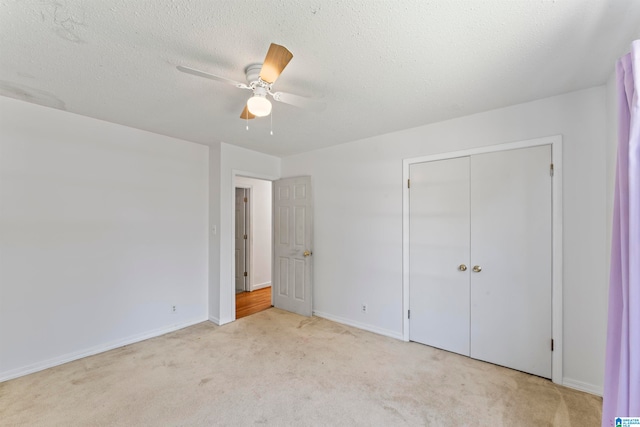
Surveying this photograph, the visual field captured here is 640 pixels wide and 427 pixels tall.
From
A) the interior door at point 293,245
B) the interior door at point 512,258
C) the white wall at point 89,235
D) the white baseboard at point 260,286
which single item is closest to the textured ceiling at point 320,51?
the white wall at point 89,235

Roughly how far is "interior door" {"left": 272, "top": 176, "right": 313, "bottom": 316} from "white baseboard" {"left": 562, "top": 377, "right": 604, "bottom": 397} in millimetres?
2725

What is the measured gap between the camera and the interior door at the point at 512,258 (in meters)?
2.37

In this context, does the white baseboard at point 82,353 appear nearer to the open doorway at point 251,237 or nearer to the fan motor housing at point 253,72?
the open doorway at point 251,237

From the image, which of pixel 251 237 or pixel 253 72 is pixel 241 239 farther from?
pixel 253 72

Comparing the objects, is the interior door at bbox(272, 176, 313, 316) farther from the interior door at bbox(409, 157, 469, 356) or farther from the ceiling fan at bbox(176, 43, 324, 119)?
the ceiling fan at bbox(176, 43, 324, 119)

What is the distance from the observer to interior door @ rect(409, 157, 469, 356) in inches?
109

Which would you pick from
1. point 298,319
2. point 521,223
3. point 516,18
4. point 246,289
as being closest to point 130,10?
point 516,18

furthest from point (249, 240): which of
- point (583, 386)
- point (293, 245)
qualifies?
point (583, 386)

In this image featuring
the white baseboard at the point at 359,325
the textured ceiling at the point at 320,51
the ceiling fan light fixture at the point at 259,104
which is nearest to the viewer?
the textured ceiling at the point at 320,51

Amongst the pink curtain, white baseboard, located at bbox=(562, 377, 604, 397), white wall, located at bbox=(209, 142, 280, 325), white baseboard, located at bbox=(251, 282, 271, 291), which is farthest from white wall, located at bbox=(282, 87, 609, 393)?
white baseboard, located at bbox=(251, 282, 271, 291)

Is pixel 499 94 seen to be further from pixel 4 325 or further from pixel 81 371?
pixel 4 325

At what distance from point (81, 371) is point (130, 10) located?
295 cm

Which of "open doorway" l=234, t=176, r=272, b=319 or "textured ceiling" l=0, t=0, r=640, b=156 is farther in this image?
"open doorway" l=234, t=176, r=272, b=319

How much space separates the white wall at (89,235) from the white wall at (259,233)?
164 centimetres
